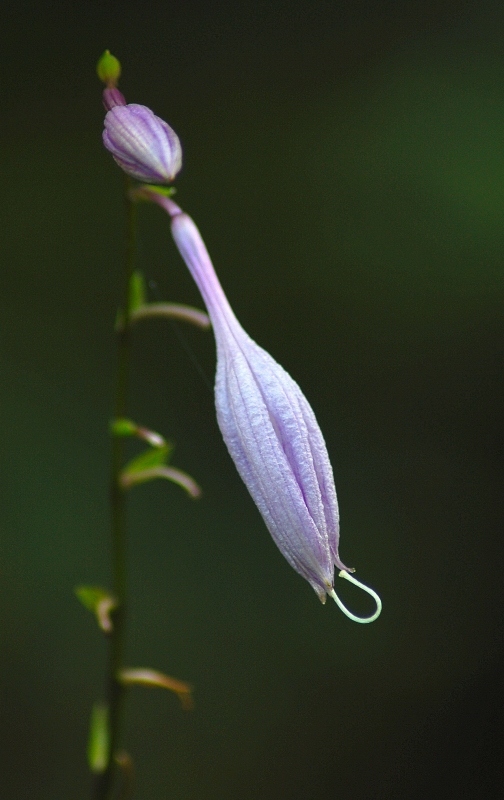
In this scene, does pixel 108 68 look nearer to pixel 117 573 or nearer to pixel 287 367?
pixel 117 573

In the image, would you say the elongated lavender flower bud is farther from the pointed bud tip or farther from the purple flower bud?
the pointed bud tip

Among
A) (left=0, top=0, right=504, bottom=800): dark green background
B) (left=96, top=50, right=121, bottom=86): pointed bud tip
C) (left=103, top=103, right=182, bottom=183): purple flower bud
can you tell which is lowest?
(left=0, top=0, right=504, bottom=800): dark green background

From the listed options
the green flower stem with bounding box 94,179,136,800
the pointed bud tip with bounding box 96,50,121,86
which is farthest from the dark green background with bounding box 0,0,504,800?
the pointed bud tip with bounding box 96,50,121,86

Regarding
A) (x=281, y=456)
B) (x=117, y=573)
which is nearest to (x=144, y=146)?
(x=281, y=456)

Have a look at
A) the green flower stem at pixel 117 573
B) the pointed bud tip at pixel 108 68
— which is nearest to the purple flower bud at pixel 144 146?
the pointed bud tip at pixel 108 68

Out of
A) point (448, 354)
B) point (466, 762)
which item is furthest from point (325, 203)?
point (466, 762)

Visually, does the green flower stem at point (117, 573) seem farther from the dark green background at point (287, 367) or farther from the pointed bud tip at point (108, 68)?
the dark green background at point (287, 367)
